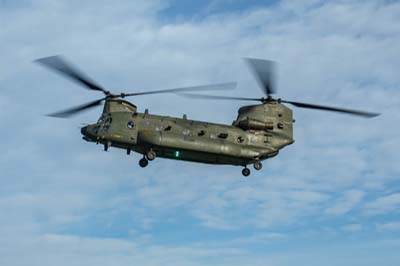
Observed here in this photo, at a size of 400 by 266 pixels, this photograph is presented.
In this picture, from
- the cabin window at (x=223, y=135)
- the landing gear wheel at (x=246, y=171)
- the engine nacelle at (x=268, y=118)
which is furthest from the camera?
the engine nacelle at (x=268, y=118)

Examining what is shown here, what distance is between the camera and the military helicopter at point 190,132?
60406mm

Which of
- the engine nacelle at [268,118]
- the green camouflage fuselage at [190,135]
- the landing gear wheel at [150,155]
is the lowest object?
the landing gear wheel at [150,155]

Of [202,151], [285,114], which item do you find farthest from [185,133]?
[285,114]

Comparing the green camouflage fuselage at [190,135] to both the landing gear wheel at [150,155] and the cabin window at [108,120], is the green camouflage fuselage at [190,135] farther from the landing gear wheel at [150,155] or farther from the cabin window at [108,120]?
the landing gear wheel at [150,155]

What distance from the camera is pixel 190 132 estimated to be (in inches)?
2430

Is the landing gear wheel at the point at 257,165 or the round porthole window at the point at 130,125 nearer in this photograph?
the round porthole window at the point at 130,125

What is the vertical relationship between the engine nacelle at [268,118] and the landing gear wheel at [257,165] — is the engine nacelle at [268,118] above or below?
above

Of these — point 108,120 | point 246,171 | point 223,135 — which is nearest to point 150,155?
point 108,120

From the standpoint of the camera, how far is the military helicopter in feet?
198

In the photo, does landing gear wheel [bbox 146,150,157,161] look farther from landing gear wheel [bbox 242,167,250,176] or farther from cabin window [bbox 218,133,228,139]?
landing gear wheel [bbox 242,167,250,176]

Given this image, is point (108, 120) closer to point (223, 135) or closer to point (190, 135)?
point (190, 135)

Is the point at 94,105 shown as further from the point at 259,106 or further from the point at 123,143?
the point at 259,106

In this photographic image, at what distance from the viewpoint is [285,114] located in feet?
219

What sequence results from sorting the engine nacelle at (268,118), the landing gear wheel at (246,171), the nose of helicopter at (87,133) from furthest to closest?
the engine nacelle at (268,118) → the landing gear wheel at (246,171) → the nose of helicopter at (87,133)
